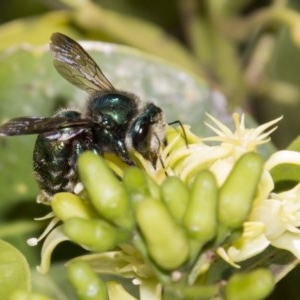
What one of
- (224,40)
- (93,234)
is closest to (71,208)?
(93,234)

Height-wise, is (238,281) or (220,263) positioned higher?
(238,281)

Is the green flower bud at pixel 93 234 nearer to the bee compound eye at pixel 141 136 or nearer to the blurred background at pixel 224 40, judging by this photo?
the bee compound eye at pixel 141 136

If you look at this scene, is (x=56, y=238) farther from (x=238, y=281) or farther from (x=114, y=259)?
(x=238, y=281)

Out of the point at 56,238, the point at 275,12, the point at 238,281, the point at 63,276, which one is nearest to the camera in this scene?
the point at 238,281

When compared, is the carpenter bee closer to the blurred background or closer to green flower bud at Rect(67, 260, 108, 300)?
green flower bud at Rect(67, 260, 108, 300)

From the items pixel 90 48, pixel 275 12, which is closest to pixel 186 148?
pixel 90 48

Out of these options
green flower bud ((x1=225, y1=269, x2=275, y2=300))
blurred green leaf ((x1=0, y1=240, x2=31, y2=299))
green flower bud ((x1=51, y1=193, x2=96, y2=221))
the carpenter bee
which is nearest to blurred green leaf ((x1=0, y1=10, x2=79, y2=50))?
Answer: the carpenter bee
